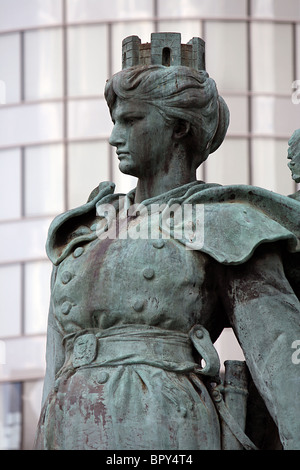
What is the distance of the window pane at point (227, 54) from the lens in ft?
158

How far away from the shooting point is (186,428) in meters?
11.6

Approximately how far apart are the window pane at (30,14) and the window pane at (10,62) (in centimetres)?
36

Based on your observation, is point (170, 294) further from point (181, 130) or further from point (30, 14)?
point (30, 14)

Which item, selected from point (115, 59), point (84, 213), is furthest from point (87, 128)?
point (84, 213)

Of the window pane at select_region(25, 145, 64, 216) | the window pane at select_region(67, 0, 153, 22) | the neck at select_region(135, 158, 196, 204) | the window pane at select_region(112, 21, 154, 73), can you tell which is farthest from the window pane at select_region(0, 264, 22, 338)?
the neck at select_region(135, 158, 196, 204)

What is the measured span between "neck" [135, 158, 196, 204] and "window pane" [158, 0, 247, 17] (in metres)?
36.7

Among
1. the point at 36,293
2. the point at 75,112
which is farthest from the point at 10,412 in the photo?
the point at 75,112

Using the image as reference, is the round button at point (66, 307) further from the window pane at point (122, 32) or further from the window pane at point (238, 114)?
the window pane at point (122, 32)

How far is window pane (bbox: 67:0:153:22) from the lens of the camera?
161ft

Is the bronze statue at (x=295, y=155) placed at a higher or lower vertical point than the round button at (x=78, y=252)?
higher

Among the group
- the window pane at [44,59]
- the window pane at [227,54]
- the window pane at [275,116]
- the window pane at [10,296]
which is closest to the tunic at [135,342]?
the window pane at [275,116]

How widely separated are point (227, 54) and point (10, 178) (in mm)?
6862
